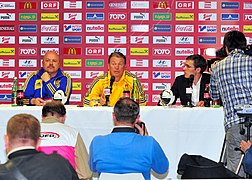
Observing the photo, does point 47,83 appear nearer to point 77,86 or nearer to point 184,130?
point 184,130

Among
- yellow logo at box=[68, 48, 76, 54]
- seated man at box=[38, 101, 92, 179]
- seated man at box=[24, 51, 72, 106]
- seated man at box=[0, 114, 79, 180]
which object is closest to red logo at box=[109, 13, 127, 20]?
yellow logo at box=[68, 48, 76, 54]

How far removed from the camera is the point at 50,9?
24.8ft

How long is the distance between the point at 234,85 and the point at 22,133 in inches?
87.9

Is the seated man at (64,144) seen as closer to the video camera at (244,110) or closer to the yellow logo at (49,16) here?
Answer: the video camera at (244,110)

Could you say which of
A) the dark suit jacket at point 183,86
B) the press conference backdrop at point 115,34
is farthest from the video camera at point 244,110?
the press conference backdrop at point 115,34

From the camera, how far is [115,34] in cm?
754

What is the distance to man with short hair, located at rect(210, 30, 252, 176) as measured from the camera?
12.9ft

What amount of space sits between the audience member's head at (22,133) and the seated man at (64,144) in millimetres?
986

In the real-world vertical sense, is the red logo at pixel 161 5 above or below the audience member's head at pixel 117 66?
above

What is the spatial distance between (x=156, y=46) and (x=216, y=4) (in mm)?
1128

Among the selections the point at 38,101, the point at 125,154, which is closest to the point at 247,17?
the point at 38,101

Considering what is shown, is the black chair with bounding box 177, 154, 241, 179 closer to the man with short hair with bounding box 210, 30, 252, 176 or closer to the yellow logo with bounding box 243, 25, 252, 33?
the man with short hair with bounding box 210, 30, 252, 176

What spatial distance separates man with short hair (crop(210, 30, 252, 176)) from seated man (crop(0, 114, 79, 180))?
76.7 inches

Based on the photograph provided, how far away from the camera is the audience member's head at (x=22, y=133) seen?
2.28 m
